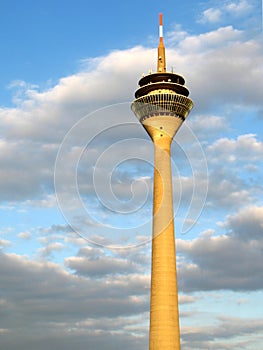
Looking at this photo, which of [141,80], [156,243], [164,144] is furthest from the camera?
[141,80]

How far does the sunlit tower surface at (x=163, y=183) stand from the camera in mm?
142625

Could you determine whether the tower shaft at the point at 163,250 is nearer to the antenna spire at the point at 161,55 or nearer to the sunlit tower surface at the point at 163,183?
the sunlit tower surface at the point at 163,183

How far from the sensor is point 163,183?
15525cm

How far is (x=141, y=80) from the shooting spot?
566ft

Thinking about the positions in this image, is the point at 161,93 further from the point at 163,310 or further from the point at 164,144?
the point at 163,310

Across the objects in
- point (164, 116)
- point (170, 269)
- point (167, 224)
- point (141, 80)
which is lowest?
point (170, 269)

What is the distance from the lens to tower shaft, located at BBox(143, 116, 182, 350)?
465 ft

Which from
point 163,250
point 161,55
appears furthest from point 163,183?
point 161,55

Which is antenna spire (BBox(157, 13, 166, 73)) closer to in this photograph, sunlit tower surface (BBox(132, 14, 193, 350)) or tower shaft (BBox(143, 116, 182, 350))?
sunlit tower surface (BBox(132, 14, 193, 350))

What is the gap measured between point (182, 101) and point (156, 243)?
48.9 m

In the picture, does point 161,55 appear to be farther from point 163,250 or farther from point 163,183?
point 163,250

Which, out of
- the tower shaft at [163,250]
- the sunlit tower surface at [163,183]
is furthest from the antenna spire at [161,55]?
the tower shaft at [163,250]

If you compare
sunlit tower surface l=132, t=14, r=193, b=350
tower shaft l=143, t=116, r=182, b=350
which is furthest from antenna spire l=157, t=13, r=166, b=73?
tower shaft l=143, t=116, r=182, b=350

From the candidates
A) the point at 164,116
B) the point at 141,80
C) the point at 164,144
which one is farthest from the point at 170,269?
the point at 141,80
